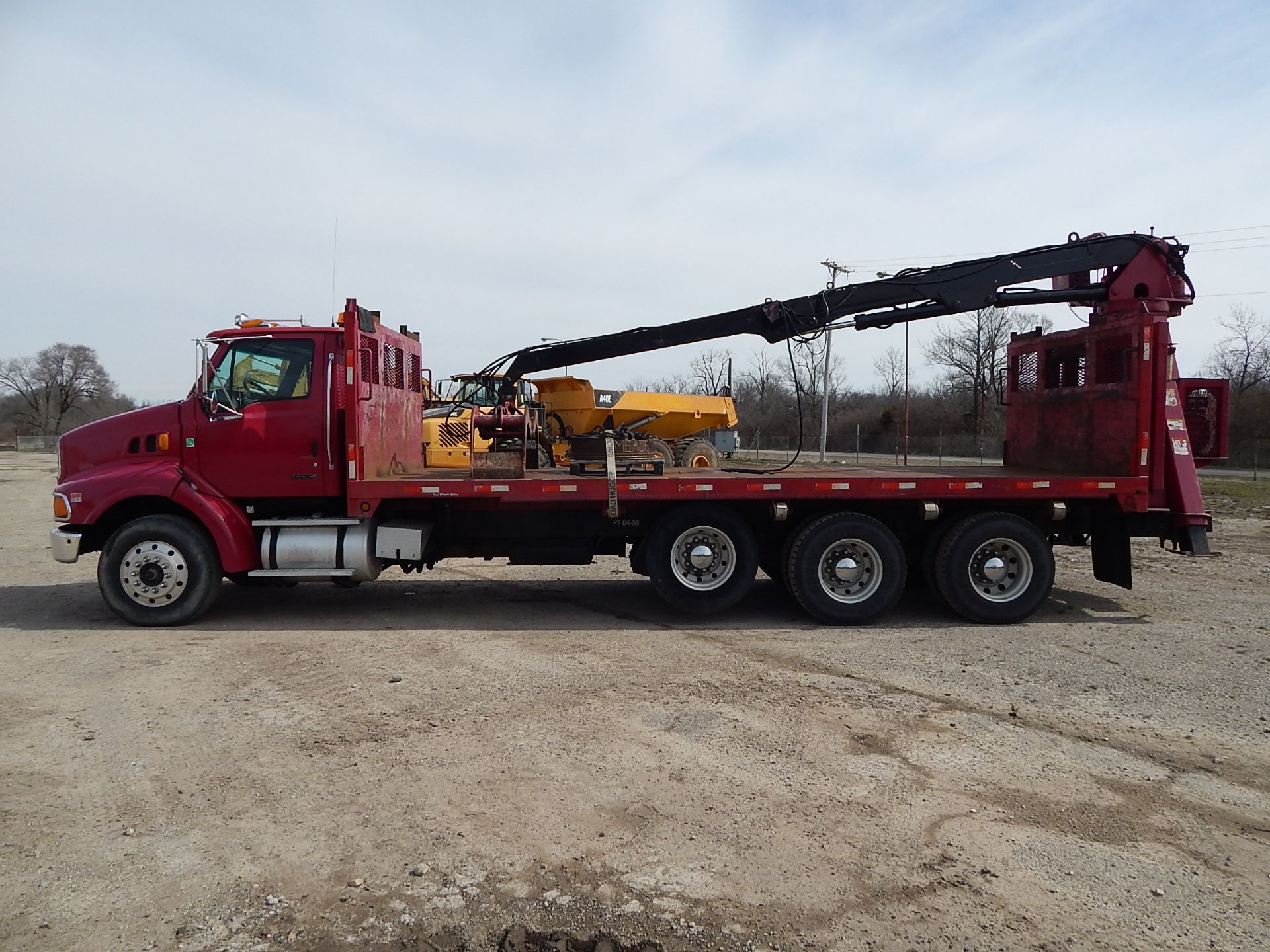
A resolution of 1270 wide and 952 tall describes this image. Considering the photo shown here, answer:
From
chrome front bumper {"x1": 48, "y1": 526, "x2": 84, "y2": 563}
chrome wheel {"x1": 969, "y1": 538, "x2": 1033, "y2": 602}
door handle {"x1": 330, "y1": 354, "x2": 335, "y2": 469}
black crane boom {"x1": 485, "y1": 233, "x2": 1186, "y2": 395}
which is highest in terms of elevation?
black crane boom {"x1": 485, "y1": 233, "x2": 1186, "y2": 395}

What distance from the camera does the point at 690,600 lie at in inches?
324

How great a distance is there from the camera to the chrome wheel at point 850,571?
813 cm

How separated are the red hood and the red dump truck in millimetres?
20

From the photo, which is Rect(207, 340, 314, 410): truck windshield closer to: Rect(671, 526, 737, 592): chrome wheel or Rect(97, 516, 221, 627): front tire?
Rect(97, 516, 221, 627): front tire

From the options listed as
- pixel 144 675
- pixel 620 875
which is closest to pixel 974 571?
pixel 620 875

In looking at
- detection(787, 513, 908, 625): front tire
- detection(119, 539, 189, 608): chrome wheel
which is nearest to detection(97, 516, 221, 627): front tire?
detection(119, 539, 189, 608): chrome wheel

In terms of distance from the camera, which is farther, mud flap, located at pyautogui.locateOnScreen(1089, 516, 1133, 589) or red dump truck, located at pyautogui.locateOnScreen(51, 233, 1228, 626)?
mud flap, located at pyautogui.locateOnScreen(1089, 516, 1133, 589)

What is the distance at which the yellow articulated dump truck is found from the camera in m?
12.0

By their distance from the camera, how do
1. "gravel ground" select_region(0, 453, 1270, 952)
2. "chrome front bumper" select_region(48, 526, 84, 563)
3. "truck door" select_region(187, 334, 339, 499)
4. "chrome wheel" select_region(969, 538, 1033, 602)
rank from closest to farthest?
"gravel ground" select_region(0, 453, 1270, 952)
"chrome front bumper" select_region(48, 526, 84, 563)
"truck door" select_region(187, 334, 339, 499)
"chrome wheel" select_region(969, 538, 1033, 602)

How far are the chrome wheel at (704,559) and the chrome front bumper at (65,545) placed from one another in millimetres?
5516

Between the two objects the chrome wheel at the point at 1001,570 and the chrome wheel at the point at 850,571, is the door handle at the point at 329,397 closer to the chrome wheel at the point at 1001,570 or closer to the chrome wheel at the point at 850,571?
the chrome wheel at the point at 850,571

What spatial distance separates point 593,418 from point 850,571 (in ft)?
27.2

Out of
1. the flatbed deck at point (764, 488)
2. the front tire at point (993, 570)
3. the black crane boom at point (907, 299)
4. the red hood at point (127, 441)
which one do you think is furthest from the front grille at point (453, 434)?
the front tire at point (993, 570)

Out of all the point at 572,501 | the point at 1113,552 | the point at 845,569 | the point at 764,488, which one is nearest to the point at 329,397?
the point at 572,501
